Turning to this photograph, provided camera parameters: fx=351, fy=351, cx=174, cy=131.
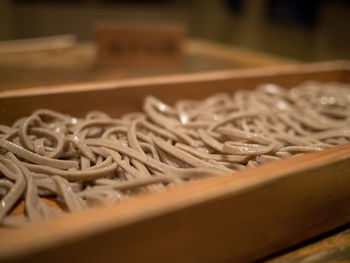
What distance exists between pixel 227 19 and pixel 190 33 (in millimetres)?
615

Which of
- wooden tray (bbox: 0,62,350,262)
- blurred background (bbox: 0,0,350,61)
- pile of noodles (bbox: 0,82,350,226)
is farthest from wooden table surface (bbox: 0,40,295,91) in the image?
wooden tray (bbox: 0,62,350,262)

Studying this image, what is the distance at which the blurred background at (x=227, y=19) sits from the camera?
11.7 ft

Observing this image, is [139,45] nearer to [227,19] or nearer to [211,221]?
[211,221]

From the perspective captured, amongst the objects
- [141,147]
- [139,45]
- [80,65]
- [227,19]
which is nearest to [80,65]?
[80,65]

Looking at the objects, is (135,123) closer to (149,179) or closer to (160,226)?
(149,179)

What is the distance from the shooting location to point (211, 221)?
2.13 ft

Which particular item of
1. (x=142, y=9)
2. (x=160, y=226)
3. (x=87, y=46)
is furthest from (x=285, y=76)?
(x=142, y=9)

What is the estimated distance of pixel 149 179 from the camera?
0.79 metres

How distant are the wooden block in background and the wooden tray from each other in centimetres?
204

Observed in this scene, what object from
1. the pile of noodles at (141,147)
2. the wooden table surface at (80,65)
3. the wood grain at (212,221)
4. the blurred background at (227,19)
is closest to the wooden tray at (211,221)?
the wood grain at (212,221)

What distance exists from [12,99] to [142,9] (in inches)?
169

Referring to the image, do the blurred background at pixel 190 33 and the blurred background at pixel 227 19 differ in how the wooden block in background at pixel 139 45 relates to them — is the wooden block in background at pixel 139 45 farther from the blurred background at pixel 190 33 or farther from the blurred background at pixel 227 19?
the blurred background at pixel 227 19

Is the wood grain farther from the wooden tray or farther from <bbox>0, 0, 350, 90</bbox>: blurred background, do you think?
<bbox>0, 0, 350, 90</bbox>: blurred background

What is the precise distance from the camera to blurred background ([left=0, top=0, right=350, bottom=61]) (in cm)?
357
